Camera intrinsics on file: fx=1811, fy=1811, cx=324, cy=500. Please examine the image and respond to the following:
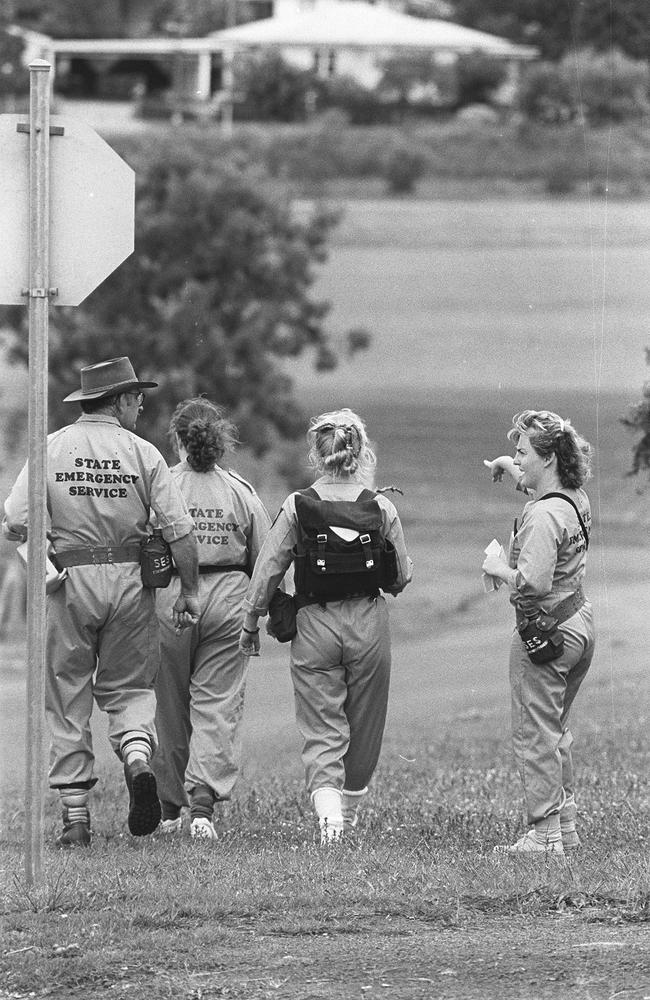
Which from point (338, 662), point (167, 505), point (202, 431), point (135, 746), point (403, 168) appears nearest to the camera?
point (135, 746)

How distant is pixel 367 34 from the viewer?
4622cm

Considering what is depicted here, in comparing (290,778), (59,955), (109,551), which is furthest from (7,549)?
(59,955)

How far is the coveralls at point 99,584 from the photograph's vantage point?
22.7 feet

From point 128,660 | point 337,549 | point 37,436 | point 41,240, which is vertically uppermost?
point 41,240

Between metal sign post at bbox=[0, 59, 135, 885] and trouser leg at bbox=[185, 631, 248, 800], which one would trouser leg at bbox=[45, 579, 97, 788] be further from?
metal sign post at bbox=[0, 59, 135, 885]

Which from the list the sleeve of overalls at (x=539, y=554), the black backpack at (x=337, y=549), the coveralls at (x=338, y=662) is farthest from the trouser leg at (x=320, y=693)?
the sleeve of overalls at (x=539, y=554)

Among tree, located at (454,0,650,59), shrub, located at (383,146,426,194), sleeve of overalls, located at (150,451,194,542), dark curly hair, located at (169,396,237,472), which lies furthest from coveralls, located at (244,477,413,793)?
shrub, located at (383,146,426,194)

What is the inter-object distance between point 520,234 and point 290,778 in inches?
1381

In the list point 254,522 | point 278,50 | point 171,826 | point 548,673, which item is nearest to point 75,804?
point 171,826

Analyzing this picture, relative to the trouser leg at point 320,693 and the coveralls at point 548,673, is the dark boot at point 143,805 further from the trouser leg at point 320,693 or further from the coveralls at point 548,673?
the coveralls at point 548,673

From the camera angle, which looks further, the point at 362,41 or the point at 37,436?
the point at 362,41

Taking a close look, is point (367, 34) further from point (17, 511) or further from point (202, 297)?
point (17, 511)

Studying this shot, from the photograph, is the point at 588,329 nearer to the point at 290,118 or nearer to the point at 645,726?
the point at 290,118

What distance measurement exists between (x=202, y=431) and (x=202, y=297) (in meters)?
19.7
